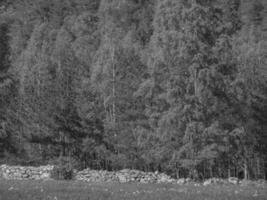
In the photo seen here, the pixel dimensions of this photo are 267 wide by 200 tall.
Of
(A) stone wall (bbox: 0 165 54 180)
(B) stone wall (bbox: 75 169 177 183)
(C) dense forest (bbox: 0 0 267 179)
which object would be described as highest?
(C) dense forest (bbox: 0 0 267 179)

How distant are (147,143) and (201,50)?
7.60 meters

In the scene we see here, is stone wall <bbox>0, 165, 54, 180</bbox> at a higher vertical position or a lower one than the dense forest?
lower

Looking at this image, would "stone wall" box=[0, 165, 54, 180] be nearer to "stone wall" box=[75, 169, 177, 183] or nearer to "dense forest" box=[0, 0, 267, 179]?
"stone wall" box=[75, 169, 177, 183]

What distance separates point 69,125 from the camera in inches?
1510

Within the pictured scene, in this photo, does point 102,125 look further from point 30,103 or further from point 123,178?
point 123,178

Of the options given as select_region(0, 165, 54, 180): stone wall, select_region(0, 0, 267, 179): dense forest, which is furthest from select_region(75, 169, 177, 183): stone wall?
select_region(0, 0, 267, 179): dense forest

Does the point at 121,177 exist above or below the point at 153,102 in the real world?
below

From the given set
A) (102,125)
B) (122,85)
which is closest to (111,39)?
(122,85)

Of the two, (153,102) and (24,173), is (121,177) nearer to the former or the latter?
(24,173)

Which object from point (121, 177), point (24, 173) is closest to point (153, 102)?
point (121, 177)

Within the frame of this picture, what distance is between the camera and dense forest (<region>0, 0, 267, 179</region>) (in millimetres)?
29438

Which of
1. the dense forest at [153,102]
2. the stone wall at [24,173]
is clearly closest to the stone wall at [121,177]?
the stone wall at [24,173]

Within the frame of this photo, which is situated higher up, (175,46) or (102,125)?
(175,46)

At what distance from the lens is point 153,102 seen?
109 feet
